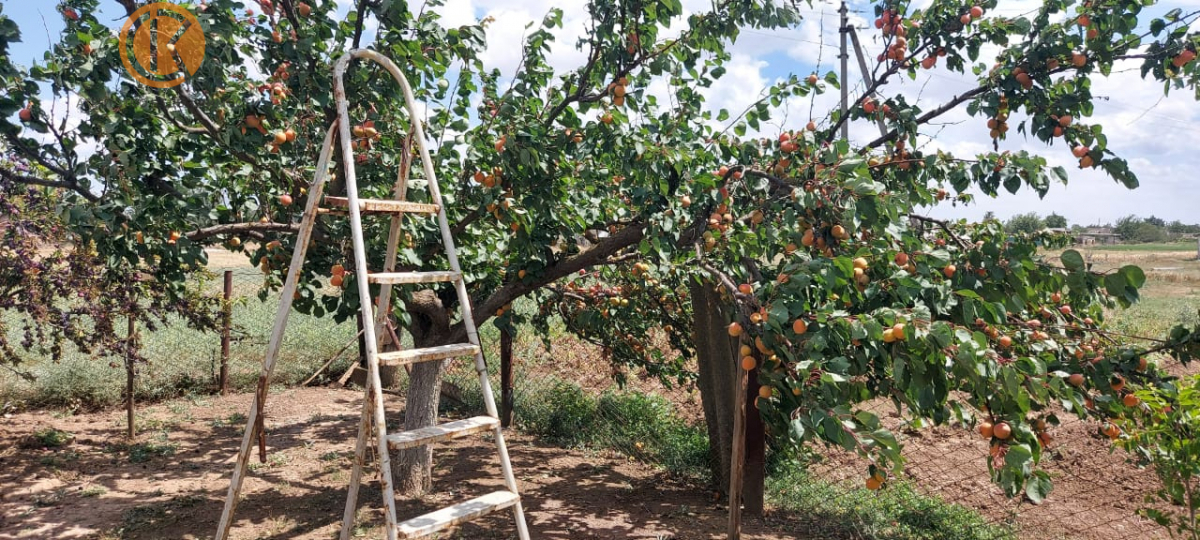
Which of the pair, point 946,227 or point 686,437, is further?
point 686,437

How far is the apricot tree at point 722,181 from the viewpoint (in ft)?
8.13

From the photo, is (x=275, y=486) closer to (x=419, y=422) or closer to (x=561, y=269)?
(x=419, y=422)

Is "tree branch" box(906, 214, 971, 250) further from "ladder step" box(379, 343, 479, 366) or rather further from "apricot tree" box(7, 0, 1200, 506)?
"ladder step" box(379, 343, 479, 366)

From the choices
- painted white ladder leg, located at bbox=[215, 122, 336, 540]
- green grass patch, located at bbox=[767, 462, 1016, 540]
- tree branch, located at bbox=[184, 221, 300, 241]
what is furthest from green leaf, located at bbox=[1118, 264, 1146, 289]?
tree branch, located at bbox=[184, 221, 300, 241]

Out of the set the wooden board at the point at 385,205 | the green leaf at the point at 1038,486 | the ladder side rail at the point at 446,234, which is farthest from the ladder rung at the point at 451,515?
the green leaf at the point at 1038,486

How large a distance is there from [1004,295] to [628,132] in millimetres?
1824

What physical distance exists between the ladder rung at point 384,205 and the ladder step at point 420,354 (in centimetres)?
60

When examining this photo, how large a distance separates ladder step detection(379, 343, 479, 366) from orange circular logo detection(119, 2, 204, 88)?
173cm

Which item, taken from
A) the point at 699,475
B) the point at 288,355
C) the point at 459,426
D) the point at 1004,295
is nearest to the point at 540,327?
the point at 699,475

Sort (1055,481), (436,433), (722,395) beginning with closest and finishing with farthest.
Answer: (436,433) < (722,395) < (1055,481)

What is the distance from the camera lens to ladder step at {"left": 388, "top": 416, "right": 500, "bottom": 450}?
2.49 m

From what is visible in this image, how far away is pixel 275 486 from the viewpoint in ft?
15.8

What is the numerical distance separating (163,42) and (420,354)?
1.91 m

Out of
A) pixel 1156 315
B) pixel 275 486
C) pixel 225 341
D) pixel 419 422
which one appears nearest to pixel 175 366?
pixel 225 341
